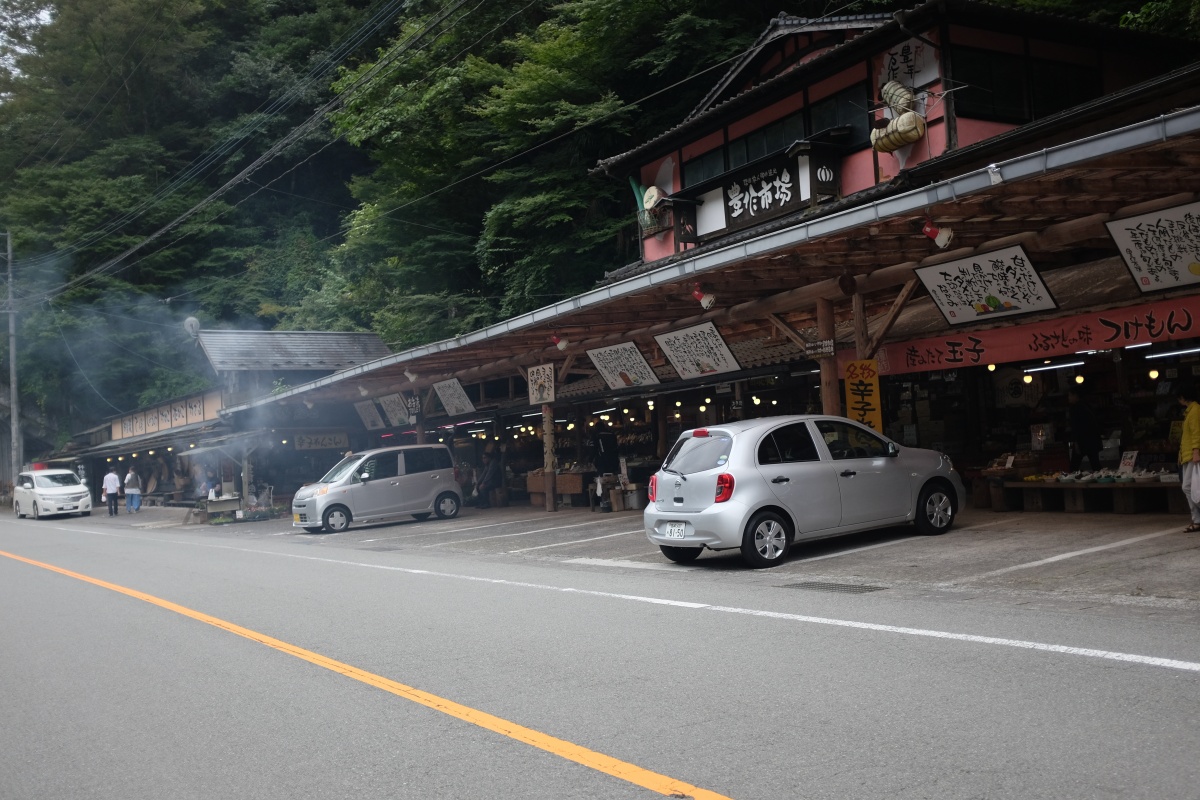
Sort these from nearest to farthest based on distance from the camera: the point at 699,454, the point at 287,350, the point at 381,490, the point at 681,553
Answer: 1. the point at 699,454
2. the point at 681,553
3. the point at 381,490
4. the point at 287,350

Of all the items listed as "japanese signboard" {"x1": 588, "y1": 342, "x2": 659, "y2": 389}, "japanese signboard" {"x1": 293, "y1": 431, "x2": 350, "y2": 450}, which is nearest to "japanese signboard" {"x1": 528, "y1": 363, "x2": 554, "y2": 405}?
"japanese signboard" {"x1": 588, "y1": 342, "x2": 659, "y2": 389}

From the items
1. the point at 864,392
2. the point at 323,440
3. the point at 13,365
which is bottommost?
the point at 864,392

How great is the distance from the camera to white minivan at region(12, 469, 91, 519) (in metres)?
35.5

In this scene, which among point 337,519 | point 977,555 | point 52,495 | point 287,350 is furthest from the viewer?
point 287,350

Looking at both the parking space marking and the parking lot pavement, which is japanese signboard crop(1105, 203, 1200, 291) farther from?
the parking space marking

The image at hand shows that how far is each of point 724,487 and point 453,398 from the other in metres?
15.9

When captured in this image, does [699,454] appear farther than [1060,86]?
No

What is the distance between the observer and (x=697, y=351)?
16984 millimetres

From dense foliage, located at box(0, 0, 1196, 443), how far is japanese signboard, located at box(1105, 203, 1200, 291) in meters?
18.5

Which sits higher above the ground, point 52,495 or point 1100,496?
point 52,495

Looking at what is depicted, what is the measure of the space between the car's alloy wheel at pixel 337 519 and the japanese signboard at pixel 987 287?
14328mm

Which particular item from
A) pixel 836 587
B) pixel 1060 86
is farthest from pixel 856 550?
pixel 1060 86

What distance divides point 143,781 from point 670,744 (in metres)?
2.63

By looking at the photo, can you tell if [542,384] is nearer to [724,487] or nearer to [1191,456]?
[724,487]
